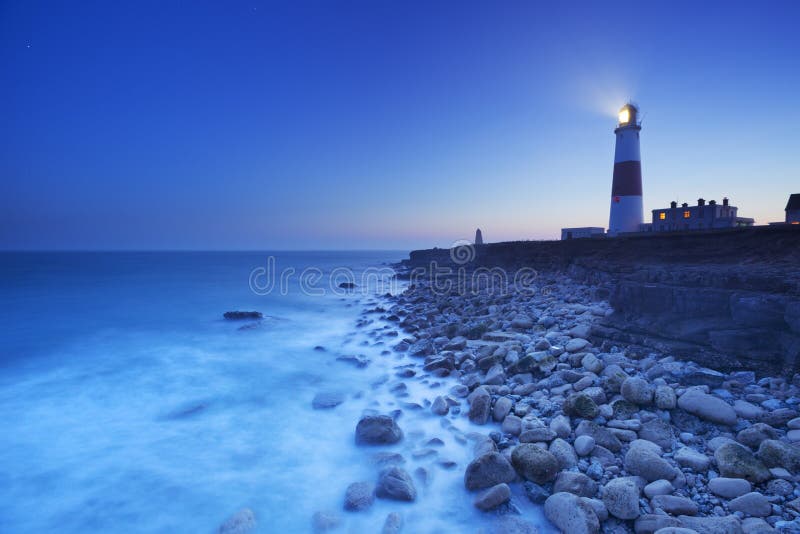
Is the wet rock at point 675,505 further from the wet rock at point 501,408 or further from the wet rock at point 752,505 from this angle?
the wet rock at point 501,408

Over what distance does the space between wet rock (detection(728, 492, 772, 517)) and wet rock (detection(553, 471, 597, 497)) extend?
85cm

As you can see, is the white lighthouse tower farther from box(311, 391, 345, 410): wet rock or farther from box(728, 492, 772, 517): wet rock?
box(728, 492, 772, 517): wet rock

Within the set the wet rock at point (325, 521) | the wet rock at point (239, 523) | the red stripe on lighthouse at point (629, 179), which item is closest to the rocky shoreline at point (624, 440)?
the wet rock at point (325, 521)

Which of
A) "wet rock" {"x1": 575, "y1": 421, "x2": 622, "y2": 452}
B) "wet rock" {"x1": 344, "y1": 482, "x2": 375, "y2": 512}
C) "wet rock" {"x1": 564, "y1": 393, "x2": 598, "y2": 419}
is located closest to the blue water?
"wet rock" {"x1": 344, "y1": 482, "x2": 375, "y2": 512}

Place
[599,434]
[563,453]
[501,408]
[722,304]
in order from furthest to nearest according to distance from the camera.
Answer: [722,304] < [501,408] < [599,434] < [563,453]

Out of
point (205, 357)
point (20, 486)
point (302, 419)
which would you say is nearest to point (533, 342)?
point (302, 419)

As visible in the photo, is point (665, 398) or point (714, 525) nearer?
point (714, 525)

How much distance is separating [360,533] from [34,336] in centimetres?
1448

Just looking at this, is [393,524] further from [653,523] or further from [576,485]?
[653,523]

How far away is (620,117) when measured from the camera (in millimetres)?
17781

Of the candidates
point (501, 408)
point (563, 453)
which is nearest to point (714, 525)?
point (563, 453)

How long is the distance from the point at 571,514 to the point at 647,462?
80 cm

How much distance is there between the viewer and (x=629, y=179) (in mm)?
17031

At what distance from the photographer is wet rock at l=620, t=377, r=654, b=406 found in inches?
141
